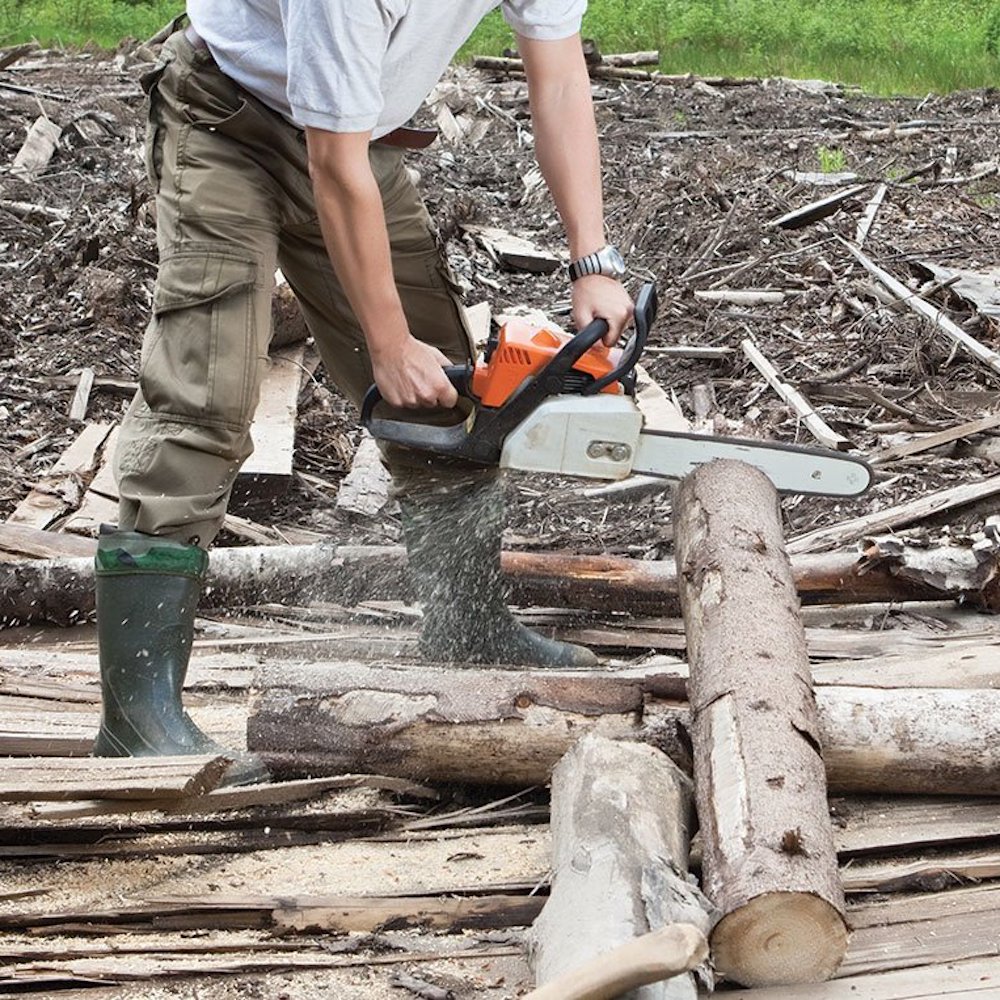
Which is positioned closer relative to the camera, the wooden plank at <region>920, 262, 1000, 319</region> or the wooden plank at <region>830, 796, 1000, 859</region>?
the wooden plank at <region>830, 796, 1000, 859</region>

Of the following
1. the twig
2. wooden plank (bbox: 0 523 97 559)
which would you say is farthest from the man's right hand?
the twig

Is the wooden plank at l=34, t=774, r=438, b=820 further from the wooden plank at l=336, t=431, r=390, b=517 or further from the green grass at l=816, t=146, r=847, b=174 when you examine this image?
the green grass at l=816, t=146, r=847, b=174

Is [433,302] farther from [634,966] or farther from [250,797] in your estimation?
[634,966]

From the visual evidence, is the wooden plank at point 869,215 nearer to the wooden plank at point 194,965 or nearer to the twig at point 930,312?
the twig at point 930,312

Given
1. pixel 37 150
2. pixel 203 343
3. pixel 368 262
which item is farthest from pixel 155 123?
pixel 37 150

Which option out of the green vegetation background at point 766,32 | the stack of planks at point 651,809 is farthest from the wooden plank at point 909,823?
the green vegetation background at point 766,32

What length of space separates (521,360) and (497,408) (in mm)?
144

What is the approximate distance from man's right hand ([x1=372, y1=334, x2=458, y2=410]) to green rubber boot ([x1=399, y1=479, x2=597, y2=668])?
26.7 inches

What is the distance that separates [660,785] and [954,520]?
88.1 inches

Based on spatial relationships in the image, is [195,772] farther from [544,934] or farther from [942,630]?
[942,630]

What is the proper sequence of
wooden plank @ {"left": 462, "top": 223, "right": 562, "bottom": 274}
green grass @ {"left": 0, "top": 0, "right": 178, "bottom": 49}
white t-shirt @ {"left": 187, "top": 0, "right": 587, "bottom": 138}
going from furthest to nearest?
1. green grass @ {"left": 0, "top": 0, "right": 178, "bottom": 49}
2. wooden plank @ {"left": 462, "top": 223, "right": 562, "bottom": 274}
3. white t-shirt @ {"left": 187, "top": 0, "right": 587, "bottom": 138}

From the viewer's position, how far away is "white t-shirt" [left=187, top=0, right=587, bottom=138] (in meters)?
2.74

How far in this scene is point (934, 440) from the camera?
16.8 ft

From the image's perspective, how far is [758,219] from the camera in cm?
830
